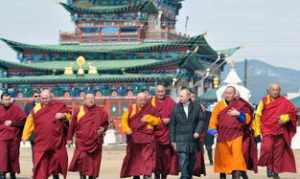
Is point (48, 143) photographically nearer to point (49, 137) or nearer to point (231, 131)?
point (49, 137)

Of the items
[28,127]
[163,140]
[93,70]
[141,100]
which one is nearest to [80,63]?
[93,70]

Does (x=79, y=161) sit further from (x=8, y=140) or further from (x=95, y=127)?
(x=8, y=140)

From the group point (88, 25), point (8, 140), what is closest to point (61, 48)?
point (88, 25)

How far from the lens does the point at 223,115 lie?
13844 mm

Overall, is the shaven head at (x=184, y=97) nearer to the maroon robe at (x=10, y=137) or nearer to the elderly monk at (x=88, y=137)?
the elderly monk at (x=88, y=137)

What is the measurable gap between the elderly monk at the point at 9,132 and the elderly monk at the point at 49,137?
1383 mm

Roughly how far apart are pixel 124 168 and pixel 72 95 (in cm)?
3498

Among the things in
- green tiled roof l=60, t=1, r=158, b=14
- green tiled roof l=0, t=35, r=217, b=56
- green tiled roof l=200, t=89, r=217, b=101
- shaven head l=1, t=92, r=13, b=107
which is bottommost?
green tiled roof l=200, t=89, r=217, b=101

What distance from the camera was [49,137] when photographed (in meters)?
13.7

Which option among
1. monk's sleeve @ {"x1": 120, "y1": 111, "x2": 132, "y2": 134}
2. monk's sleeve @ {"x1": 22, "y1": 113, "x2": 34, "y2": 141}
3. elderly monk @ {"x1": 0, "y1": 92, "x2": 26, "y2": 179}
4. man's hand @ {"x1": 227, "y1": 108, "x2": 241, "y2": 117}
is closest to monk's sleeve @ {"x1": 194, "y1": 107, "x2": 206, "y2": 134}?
man's hand @ {"x1": 227, "y1": 108, "x2": 241, "y2": 117}

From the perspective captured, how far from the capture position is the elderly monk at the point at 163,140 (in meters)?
14.6

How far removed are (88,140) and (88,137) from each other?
5 centimetres

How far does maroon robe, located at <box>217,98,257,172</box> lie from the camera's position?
1374 cm

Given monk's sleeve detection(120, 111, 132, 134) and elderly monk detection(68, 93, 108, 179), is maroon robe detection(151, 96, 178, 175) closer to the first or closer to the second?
monk's sleeve detection(120, 111, 132, 134)
